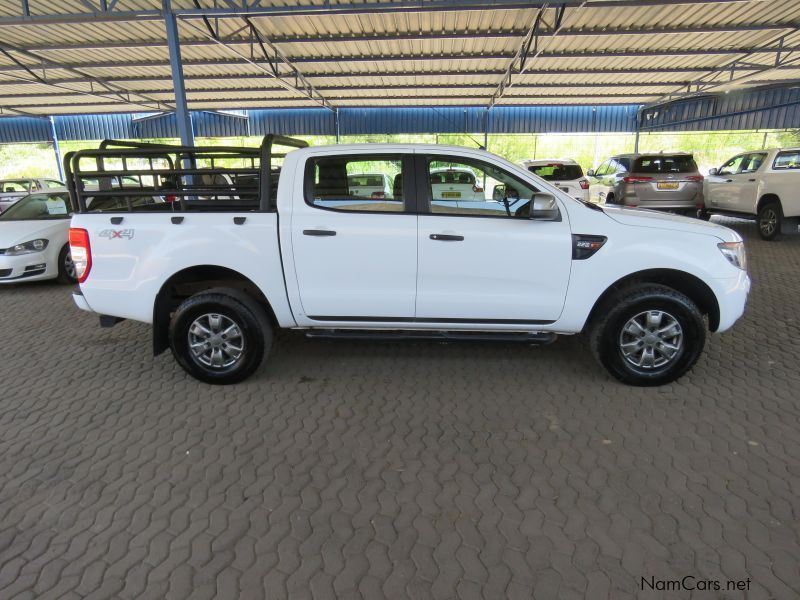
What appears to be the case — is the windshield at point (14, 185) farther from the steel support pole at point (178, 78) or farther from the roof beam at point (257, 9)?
the steel support pole at point (178, 78)

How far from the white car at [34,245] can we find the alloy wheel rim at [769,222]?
1286cm

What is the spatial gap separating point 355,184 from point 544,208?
146cm

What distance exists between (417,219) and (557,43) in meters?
10.6

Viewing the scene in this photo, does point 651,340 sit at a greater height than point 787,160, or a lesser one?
lesser

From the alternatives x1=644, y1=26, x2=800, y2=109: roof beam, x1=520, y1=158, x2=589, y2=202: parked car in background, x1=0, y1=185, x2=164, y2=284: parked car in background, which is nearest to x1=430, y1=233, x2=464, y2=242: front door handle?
x1=0, y1=185, x2=164, y2=284: parked car in background

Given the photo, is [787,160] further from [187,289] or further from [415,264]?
[187,289]

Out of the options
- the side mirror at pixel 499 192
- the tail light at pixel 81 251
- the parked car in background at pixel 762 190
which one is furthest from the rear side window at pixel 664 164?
the tail light at pixel 81 251

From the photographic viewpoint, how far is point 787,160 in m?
9.73

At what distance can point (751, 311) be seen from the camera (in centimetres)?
579

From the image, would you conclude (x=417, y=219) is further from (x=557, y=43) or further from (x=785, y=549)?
(x=557, y=43)

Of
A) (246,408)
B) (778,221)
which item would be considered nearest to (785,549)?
(246,408)

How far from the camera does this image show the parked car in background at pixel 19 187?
44.0 ft

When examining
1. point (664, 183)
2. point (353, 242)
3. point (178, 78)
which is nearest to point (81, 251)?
point (353, 242)

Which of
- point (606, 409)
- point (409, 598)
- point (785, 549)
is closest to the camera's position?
point (409, 598)
